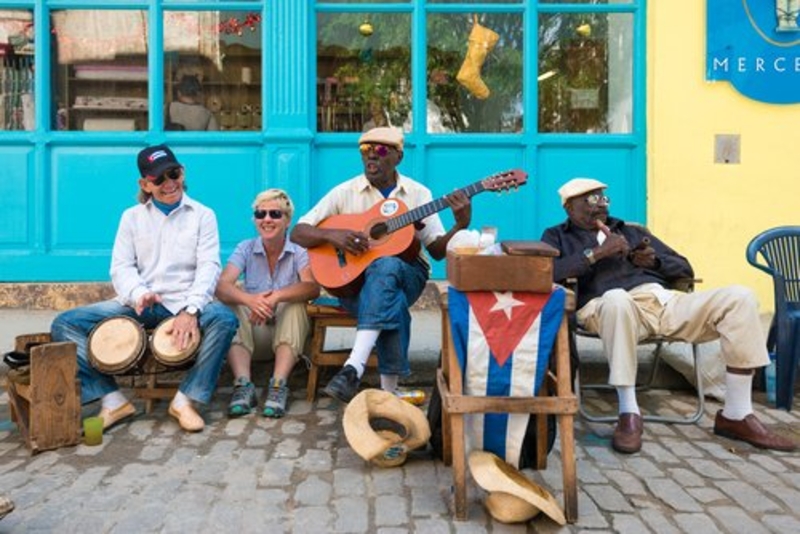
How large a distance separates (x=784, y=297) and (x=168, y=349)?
323 cm

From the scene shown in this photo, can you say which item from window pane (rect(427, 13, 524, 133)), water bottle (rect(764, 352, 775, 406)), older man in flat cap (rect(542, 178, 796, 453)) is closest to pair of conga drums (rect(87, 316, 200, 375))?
older man in flat cap (rect(542, 178, 796, 453))

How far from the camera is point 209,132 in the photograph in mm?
6477

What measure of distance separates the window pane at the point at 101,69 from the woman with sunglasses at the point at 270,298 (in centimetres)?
262

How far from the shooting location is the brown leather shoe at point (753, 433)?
3594mm

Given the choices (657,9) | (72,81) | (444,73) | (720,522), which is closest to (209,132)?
(72,81)

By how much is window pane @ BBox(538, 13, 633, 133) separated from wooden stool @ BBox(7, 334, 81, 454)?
4.34m

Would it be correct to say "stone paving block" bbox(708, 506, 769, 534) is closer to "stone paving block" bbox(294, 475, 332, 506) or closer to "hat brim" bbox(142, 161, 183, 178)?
"stone paving block" bbox(294, 475, 332, 506)

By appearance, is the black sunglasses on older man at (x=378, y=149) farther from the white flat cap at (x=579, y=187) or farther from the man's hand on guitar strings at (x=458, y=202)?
the white flat cap at (x=579, y=187)

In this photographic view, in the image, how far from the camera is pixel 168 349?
12.7 feet

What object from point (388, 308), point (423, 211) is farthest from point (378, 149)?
point (388, 308)

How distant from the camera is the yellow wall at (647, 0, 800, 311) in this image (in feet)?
20.6

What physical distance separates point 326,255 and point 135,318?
1.05 meters

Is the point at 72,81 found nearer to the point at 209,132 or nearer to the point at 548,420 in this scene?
the point at 209,132

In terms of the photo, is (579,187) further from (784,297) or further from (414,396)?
(414,396)
